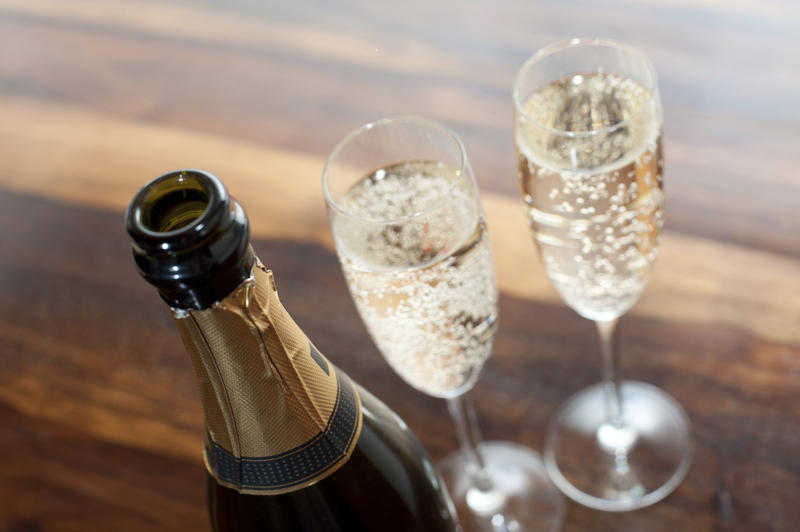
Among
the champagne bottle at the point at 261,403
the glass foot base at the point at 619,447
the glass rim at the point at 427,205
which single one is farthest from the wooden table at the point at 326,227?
the glass rim at the point at 427,205

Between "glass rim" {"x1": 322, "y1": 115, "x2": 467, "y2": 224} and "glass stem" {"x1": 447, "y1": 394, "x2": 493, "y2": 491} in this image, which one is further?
"glass stem" {"x1": 447, "y1": 394, "x2": 493, "y2": 491}

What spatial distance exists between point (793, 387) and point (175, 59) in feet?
3.22

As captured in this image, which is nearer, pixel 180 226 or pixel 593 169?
pixel 180 226

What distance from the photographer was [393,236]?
2.27 ft

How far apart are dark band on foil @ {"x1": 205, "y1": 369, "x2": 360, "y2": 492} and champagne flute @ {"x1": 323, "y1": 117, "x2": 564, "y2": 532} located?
0.07 meters

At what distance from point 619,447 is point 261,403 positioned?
497 mm

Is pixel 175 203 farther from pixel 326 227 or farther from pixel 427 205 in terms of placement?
pixel 326 227

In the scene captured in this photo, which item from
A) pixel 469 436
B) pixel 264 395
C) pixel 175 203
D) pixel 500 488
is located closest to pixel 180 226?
pixel 175 203

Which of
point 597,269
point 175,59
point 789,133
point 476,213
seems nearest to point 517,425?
point 597,269

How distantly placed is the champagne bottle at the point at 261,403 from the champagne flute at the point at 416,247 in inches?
2.4

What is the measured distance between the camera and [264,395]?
2.12 ft

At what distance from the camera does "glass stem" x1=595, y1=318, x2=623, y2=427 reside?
3.04 feet

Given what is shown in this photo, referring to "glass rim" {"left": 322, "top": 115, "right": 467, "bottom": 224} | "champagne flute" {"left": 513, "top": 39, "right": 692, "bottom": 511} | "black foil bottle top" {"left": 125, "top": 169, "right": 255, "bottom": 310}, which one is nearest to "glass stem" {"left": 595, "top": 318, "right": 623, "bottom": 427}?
"champagne flute" {"left": 513, "top": 39, "right": 692, "bottom": 511}

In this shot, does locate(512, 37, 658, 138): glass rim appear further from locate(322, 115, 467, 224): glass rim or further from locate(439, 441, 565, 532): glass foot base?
locate(439, 441, 565, 532): glass foot base
